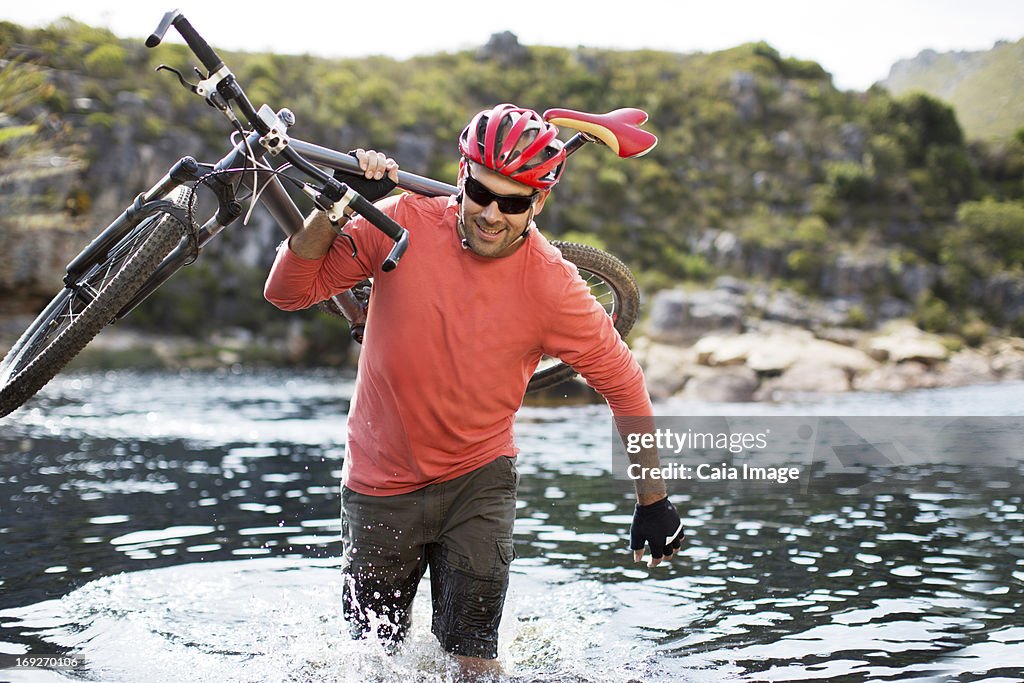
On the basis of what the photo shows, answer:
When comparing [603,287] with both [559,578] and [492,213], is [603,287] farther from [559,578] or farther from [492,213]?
[492,213]

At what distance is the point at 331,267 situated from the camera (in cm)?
442

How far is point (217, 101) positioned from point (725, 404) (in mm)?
25740

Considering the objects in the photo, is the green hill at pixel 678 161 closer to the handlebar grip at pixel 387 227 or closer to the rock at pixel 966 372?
the rock at pixel 966 372

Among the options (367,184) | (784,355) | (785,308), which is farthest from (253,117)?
(785,308)

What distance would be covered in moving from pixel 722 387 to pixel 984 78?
1118cm

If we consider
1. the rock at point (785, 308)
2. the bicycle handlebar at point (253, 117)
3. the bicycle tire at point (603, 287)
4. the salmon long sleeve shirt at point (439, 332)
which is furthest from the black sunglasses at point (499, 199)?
the rock at point (785, 308)

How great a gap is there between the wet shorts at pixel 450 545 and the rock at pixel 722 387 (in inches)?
1004

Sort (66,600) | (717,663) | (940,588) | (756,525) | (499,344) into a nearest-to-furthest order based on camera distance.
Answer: (499,344)
(717,663)
(66,600)
(940,588)
(756,525)

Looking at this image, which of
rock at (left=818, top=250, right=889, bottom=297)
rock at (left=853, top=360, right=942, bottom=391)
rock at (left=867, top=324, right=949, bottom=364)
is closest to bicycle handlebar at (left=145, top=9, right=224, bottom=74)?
rock at (left=853, top=360, right=942, bottom=391)

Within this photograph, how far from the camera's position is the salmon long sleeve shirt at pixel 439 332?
14.3ft

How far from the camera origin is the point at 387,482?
458 centimetres

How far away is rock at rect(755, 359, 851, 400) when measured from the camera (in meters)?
31.7

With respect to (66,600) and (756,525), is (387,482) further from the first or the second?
(756,525)

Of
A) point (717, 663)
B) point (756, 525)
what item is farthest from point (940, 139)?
point (717, 663)
